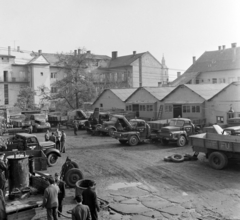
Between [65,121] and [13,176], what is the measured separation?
26534 mm

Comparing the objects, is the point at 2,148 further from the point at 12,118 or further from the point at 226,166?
the point at 12,118

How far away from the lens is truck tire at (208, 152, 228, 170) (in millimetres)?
15258

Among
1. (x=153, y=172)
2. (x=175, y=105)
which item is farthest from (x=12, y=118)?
(x=153, y=172)

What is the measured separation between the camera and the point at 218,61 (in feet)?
186

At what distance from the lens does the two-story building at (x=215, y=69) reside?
2104 inches

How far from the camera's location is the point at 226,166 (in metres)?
15.4

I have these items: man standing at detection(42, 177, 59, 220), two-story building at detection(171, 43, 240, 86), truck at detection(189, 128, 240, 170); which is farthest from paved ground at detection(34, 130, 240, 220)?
two-story building at detection(171, 43, 240, 86)

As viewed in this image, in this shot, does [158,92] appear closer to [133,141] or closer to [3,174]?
[133,141]

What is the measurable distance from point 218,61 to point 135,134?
3857 centimetres

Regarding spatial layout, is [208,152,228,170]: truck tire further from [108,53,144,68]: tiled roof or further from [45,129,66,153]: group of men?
[108,53,144,68]: tiled roof

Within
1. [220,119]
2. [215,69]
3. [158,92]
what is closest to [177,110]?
[158,92]

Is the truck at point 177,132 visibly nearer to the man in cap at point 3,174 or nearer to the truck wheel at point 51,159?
the truck wheel at point 51,159

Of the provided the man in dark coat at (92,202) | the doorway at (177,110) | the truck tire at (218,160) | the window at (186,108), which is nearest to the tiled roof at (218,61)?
the doorway at (177,110)

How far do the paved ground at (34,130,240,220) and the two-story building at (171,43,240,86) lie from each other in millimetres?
36832
